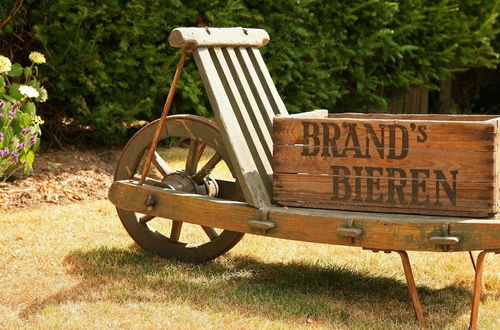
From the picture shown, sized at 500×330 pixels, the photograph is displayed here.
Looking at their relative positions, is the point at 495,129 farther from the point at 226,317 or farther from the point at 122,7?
the point at 122,7

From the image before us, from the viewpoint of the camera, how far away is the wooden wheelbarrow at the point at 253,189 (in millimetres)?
3688

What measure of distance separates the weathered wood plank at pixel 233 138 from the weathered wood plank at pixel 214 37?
6cm

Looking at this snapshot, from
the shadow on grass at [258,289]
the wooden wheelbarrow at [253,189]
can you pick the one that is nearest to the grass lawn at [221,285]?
the shadow on grass at [258,289]

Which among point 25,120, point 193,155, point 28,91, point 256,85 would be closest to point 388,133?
point 256,85

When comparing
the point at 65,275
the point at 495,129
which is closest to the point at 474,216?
the point at 495,129

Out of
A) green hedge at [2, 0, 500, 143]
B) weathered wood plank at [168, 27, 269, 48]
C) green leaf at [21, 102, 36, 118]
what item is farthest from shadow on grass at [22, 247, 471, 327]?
green hedge at [2, 0, 500, 143]

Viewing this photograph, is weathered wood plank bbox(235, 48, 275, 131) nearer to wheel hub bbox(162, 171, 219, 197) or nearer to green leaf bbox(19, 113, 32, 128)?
wheel hub bbox(162, 171, 219, 197)

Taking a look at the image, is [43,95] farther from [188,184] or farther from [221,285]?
[221,285]

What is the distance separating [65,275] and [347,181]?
1.61 meters

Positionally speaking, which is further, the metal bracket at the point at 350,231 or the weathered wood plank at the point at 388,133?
the metal bracket at the point at 350,231

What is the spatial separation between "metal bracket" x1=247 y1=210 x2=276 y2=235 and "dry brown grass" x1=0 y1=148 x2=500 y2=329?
1.14ft

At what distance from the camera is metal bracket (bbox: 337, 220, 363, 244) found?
12.3ft

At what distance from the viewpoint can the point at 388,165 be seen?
151 inches

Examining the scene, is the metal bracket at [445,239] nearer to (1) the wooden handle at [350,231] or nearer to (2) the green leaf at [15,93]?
(1) the wooden handle at [350,231]
